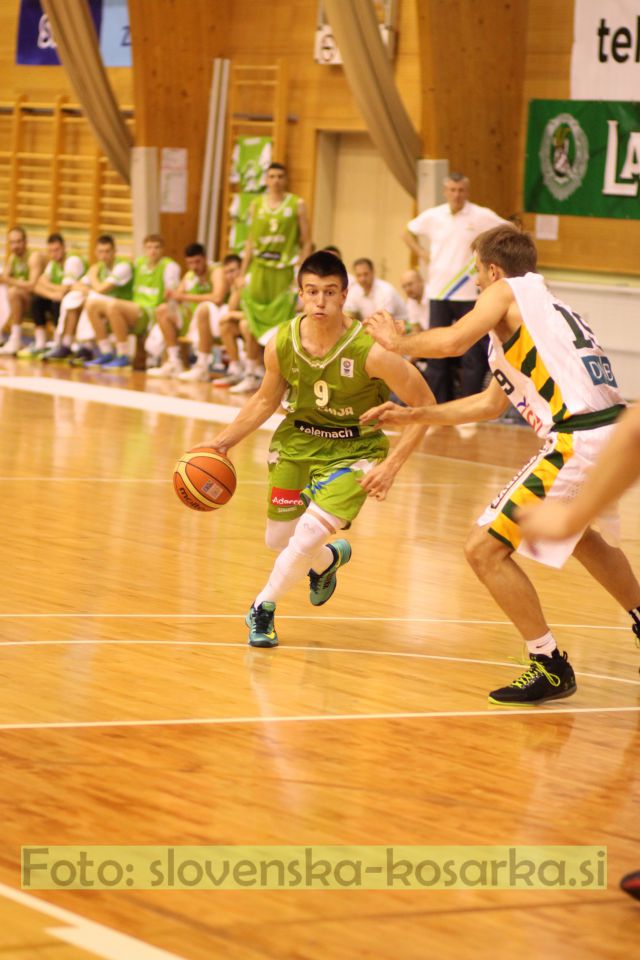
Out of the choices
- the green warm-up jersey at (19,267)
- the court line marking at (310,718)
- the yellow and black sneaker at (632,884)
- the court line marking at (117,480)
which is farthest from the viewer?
the green warm-up jersey at (19,267)

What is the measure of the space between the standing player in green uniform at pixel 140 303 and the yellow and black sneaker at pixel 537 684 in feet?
38.9


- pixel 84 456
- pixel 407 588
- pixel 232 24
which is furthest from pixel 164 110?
pixel 407 588

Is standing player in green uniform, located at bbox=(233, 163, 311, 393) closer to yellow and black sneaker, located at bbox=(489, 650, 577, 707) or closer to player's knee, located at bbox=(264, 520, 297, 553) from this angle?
player's knee, located at bbox=(264, 520, 297, 553)

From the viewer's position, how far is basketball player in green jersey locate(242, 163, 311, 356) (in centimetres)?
1484

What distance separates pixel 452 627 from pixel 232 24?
13598 mm

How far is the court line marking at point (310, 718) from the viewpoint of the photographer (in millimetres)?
4250

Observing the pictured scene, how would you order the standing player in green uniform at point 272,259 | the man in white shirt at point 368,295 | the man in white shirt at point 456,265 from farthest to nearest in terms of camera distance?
the standing player in green uniform at point 272,259, the man in white shirt at point 368,295, the man in white shirt at point 456,265

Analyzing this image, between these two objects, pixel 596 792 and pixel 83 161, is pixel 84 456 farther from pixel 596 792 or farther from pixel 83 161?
pixel 83 161

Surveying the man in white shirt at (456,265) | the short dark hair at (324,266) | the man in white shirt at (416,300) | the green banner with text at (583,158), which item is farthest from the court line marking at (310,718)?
→ the green banner with text at (583,158)

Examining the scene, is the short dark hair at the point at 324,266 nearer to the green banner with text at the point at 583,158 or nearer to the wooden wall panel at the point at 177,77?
the green banner with text at the point at 583,158

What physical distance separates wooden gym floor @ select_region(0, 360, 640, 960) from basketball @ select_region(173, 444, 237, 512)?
1.55 ft

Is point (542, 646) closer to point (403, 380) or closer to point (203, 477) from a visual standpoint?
point (403, 380)

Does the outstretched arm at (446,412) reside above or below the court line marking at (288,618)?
above

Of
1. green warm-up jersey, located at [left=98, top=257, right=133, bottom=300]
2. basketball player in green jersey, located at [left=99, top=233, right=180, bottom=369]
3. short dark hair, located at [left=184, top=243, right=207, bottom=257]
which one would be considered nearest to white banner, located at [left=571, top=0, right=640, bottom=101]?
short dark hair, located at [left=184, top=243, right=207, bottom=257]
